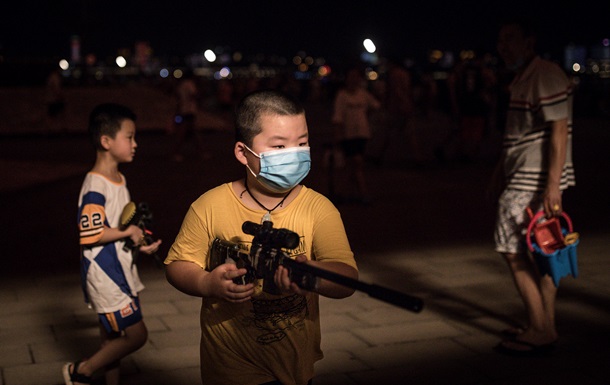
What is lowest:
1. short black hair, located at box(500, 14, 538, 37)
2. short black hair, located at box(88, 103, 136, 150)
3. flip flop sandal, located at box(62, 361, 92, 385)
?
flip flop sandal, located at box(62, 361, 92, 385)

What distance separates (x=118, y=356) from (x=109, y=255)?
1.78ft

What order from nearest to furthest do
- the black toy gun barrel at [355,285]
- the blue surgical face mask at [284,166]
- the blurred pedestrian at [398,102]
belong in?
the black toy gun barrel at [355,285]
the blue surgical face mask at [284,166]
the blurred pedestrian at [398,102]

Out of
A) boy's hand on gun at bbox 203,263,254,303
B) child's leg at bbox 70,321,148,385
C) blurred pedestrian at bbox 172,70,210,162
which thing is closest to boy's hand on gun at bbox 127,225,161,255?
child's leg at bbox 70,321,148,385

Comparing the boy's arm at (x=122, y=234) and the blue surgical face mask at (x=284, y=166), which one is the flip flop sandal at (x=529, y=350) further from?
the blue surgical face mask at (x=284, y=166)

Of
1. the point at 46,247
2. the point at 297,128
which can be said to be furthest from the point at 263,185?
the point at 46,247

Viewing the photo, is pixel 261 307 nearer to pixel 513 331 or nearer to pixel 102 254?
pixel 102 254

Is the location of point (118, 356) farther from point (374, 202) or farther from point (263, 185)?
point (374, 202)

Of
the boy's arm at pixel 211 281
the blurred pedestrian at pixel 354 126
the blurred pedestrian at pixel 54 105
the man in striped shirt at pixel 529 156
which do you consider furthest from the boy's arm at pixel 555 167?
the blurred pedestrian at pixel 54 105

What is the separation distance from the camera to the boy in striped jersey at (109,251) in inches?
162

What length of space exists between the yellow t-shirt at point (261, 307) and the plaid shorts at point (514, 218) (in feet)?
8.34

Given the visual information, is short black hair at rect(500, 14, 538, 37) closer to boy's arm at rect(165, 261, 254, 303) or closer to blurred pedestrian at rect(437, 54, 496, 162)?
boy's arm at rect(165, 261, 254, 303)

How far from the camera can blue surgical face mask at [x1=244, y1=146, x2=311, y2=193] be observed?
2.66m

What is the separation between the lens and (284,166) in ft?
8.71

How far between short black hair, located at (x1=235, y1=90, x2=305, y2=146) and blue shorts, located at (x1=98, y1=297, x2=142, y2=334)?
1795 millimetres
